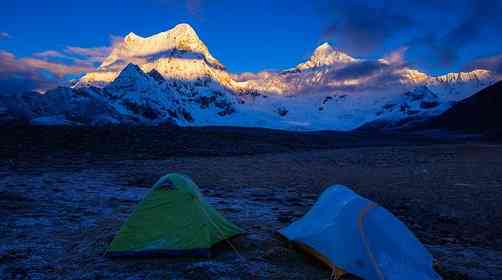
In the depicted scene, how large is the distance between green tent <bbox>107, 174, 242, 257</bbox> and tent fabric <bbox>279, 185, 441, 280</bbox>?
1611 mm

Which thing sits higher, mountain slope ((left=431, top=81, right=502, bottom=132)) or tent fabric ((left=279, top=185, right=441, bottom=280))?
mountain slope ((left=431, top=81, right=502, bottom=132))

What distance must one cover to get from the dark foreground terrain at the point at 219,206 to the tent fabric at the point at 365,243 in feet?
1.37

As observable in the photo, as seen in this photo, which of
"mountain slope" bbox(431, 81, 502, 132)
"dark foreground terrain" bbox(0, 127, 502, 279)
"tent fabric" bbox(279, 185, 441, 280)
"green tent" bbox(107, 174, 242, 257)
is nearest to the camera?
"tent fabric" bbox(279, 185, 441, 280)

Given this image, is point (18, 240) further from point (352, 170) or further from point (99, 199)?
point (352, 170)

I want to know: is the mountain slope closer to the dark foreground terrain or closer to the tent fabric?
the dark foreground terrain

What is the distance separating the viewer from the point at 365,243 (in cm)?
658

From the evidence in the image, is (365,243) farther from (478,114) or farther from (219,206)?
(478,114)

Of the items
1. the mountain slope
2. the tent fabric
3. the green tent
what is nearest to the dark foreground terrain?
the green tent

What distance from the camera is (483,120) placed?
123m

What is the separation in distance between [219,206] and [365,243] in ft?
20.6

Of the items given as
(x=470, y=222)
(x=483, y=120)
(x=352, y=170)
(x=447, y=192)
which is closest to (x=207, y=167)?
(x=352, y=170)

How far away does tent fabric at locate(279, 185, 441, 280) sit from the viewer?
6.42 metres

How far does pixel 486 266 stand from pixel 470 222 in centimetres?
363

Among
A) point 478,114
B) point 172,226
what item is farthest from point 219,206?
point 478,114
